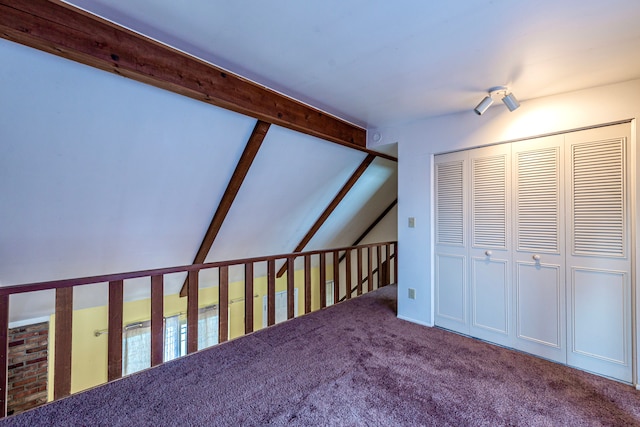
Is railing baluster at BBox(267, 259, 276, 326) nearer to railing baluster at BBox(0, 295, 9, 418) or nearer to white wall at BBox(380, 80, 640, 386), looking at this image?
white wall at BBox(380, 80, 640, 386)

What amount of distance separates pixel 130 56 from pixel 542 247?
11.3 feet

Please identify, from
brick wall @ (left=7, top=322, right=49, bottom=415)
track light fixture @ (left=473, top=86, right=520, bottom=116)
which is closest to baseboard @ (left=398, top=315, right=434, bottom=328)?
track light fixture @ (left=473, top=86, right=520, bottom=116)

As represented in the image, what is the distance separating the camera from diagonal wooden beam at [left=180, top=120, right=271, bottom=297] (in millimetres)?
2550

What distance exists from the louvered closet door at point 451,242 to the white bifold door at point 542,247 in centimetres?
1

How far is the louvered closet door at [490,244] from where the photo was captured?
2674 millimetres

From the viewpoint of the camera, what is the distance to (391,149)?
370 cm

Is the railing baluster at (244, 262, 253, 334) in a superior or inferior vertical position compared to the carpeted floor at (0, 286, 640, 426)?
superior

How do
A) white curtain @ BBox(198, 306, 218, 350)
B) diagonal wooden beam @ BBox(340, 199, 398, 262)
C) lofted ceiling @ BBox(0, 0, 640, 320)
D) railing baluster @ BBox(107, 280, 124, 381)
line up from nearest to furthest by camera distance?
1. lofted ceiling @ BBox(0, 0, 640, 320)
2. railing baluster @ BBox(107, 280, 124, 381)
3. white curtain @ BBox(198, 306, 218, 350)
4. diagonal wooden beam @ BBox(340, 199, 398, 262)

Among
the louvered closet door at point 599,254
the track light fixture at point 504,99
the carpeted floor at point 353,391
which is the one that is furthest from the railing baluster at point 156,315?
the louvered closet door at point 599,254

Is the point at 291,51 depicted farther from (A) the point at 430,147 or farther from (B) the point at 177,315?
(B) the point at 177,315

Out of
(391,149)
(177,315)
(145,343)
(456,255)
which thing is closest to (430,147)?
(391,149)

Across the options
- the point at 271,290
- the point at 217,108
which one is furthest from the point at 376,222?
the point at 217,108

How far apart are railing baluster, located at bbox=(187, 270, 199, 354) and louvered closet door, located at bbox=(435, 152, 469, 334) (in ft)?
8.15

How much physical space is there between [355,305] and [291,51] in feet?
10.4
